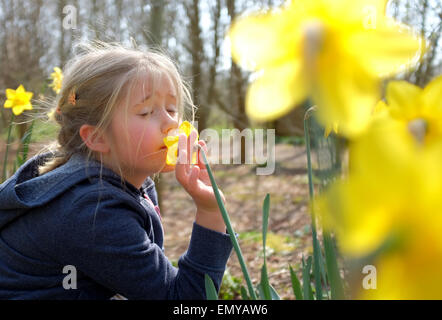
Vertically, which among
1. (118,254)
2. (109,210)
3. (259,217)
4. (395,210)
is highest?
(395,210)

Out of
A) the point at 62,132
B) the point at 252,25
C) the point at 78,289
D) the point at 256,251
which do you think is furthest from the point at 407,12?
the point at 252,25

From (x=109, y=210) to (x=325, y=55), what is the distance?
854 millimetres

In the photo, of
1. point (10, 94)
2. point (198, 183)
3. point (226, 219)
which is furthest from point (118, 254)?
point (10, 94)

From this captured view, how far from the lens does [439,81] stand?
0.93 feet

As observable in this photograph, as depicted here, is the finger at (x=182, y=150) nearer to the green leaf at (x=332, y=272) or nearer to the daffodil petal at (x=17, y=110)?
the green leaf at (x=332, y=272)

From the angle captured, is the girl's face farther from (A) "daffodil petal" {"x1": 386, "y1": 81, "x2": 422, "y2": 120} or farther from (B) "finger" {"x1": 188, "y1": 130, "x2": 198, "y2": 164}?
(A) "daffodil petal" {"x1": 386, "y1": 81, "x2": 422, "y2": 120}

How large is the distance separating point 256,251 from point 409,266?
266cm

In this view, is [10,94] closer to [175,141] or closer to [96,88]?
[96,88]

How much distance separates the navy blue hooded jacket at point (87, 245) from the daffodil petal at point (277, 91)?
0.80 m

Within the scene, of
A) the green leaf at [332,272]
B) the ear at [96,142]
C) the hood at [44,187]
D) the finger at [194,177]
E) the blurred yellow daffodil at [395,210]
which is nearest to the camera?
the blurred yellow daffodil at [395,210]

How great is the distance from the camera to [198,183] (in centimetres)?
98

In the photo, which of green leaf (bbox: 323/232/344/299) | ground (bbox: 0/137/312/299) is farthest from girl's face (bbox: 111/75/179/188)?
ground (bbox: 0/137/312/299)

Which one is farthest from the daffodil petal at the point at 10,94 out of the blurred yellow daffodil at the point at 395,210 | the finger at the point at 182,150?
the blurred yellow daffodil at the point at 395,210

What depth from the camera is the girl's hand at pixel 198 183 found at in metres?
0.77
